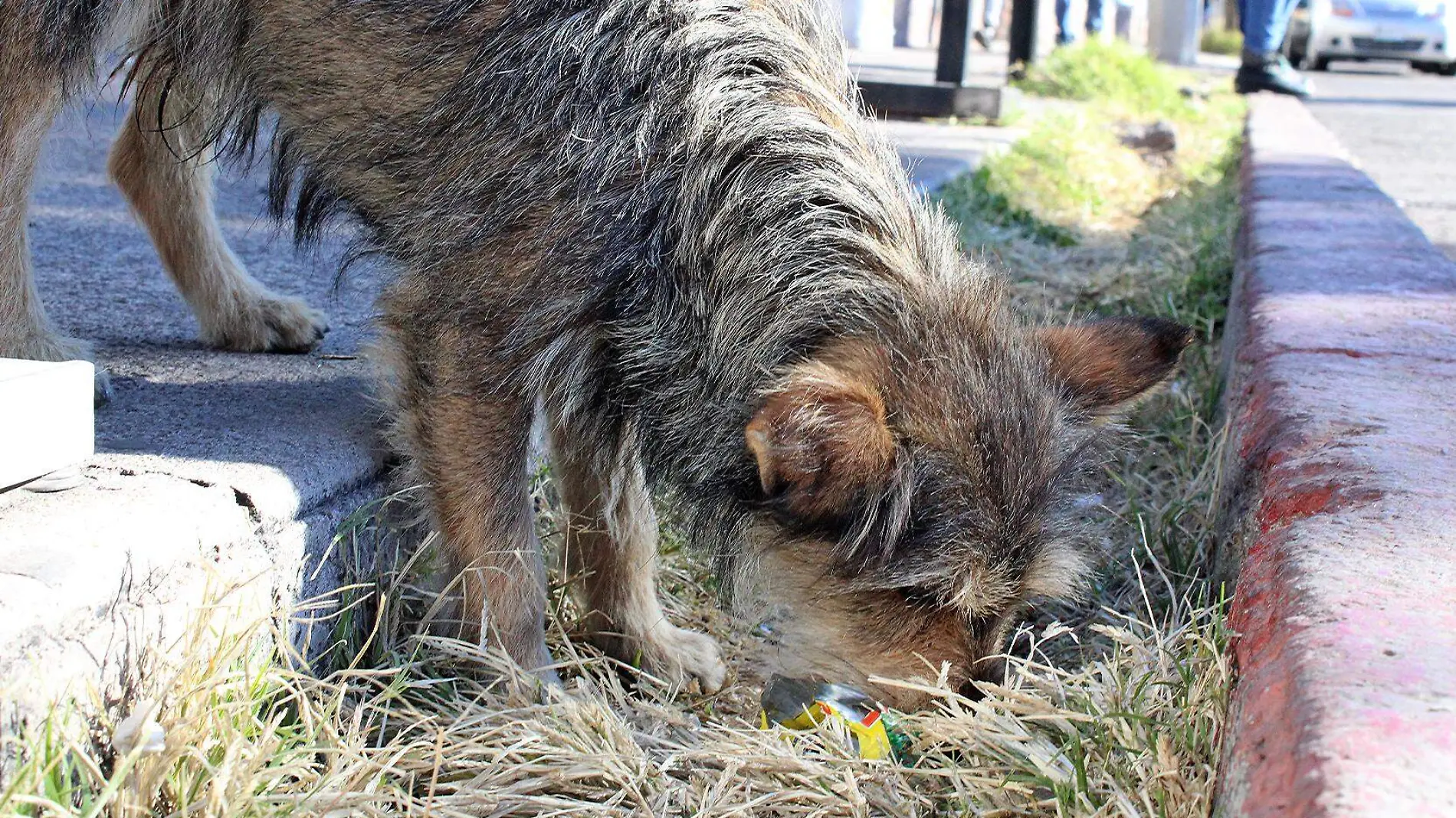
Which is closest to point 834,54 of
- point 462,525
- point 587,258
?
point 587,258

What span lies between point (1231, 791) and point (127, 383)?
115 inches

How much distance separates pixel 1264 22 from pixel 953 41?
12.9 feet

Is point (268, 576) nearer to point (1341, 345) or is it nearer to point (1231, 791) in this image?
point (1231, 791)

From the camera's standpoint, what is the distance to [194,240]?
161 inches

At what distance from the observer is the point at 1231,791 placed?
192 cm

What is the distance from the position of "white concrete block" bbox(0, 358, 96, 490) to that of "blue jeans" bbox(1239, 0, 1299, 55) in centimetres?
1227

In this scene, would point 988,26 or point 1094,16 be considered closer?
point 1094,16

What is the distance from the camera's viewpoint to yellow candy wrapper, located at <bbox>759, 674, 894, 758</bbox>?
2.81 metres

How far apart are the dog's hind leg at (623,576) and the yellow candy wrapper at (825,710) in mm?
274

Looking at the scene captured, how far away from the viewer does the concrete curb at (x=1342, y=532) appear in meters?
1.70

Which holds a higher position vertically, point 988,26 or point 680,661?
point 988,26

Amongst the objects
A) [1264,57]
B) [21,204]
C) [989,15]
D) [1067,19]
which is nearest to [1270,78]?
[1264,57]

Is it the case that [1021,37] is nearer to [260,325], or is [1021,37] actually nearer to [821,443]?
[260,325]

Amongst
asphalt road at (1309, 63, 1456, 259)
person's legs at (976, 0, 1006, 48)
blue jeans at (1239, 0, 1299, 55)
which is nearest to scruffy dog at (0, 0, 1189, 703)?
asphalt road at (1309, 63, 1456, 259)
